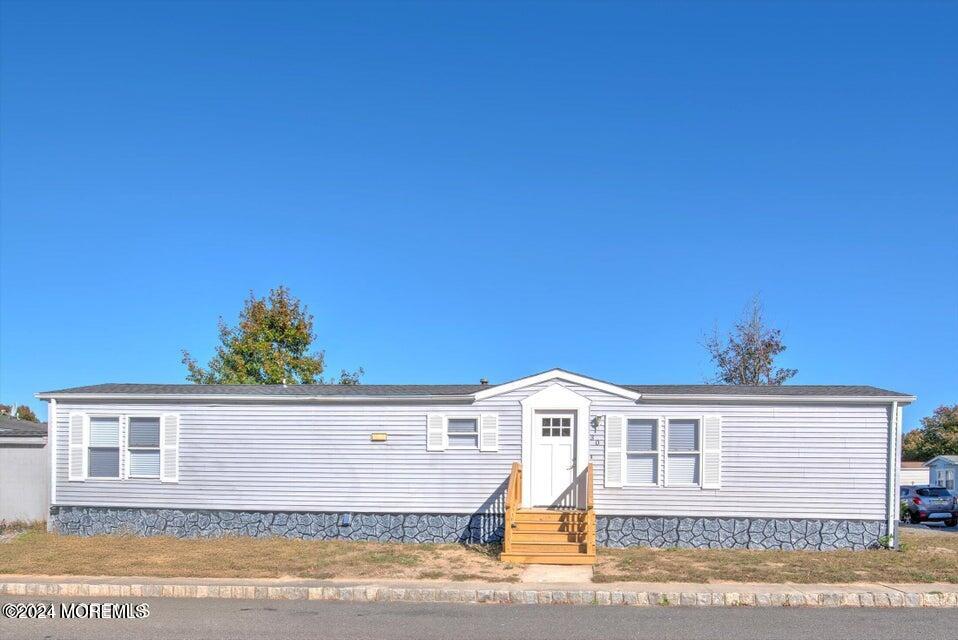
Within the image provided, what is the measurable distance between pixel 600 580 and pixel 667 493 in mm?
4146

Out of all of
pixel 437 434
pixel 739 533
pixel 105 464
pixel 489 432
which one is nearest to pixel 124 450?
pixel 105 464

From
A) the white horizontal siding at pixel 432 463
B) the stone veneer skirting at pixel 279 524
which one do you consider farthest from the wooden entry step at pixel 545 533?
the stone veneer skirting at pixel 279 524

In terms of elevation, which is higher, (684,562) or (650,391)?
(650,391)

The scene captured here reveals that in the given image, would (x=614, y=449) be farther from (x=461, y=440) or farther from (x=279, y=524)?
(x=279, y=524)

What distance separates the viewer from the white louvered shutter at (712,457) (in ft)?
50.5

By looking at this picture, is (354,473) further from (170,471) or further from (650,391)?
(650,391)

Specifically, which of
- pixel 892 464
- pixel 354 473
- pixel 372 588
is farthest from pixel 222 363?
pixel 892 464

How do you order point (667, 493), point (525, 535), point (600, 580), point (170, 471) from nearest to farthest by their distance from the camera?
point (600, 580), point (525, 535), point (667, 493), point (170, 471)

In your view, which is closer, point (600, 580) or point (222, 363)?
point (600, 580)

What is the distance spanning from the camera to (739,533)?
15289 millimetres

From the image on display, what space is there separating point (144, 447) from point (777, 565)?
12.3m

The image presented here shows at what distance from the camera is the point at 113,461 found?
1661 cm

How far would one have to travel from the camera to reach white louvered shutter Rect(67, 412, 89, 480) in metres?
16.6

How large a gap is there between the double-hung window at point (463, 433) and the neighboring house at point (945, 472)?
1289 inches
